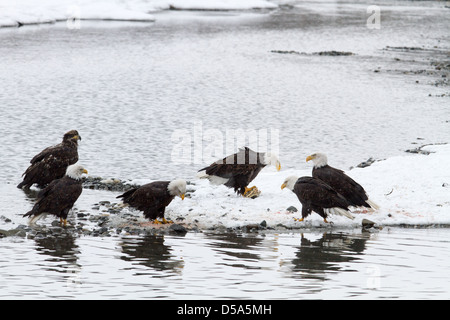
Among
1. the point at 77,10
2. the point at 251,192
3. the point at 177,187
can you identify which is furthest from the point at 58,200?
the point at 77,10

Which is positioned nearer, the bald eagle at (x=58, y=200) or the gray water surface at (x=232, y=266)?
the gray water surface at (x=232, y=266)

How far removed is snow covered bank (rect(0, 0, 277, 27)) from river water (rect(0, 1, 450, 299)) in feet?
5.52

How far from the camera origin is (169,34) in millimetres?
51312

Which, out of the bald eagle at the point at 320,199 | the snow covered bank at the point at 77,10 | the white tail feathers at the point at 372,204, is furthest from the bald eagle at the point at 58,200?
the snow covered bank at the point at 77,10

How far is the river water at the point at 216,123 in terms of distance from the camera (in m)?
9.74

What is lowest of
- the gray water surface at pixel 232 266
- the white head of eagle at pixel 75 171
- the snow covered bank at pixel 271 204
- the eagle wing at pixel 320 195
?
the gray water surface at pixel 232 266

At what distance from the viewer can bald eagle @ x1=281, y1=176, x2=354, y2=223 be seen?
41.3 ft

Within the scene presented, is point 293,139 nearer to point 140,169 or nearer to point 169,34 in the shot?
point 140,169

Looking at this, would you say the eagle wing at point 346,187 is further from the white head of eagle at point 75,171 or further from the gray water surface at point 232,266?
the white head of eagle at point 75,171

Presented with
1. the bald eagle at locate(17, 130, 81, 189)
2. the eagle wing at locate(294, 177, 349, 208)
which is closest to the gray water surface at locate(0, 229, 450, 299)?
the eagle wing at locate(294, 177, 349, 208)

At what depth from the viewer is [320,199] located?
1259 cm

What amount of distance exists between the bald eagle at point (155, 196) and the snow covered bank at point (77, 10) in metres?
41.5
